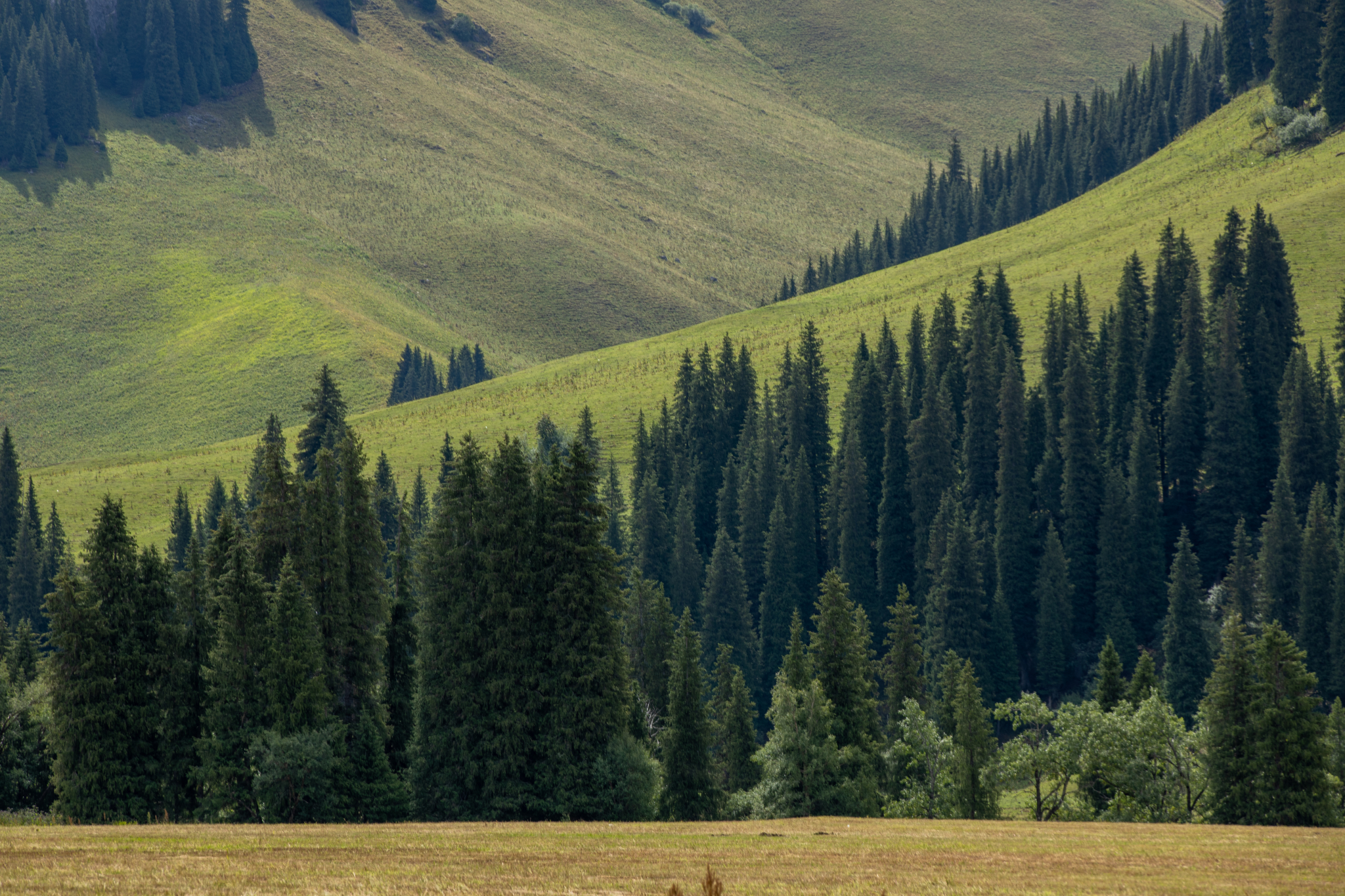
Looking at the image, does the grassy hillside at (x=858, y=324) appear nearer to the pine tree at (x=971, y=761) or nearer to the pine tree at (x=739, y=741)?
the pine tree at (x=739, y=741)

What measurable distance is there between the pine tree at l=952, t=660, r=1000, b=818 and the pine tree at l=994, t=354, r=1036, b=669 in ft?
127

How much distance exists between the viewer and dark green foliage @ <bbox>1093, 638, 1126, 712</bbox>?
252 ft

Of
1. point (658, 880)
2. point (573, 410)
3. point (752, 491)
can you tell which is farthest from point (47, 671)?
point (573, 410)

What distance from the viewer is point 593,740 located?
2547 inches

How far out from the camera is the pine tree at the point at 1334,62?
179 metres

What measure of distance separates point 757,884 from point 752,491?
9778 cm

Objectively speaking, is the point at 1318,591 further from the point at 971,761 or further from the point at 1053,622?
the point at 971,761

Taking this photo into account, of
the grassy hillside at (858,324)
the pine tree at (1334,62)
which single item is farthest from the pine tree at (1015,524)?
the pine tree at (1334,62)

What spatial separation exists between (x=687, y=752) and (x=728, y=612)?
47.3 m

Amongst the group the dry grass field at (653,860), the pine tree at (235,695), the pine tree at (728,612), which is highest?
the pine tree at (728,612)

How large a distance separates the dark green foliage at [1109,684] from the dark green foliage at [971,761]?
8.79 m

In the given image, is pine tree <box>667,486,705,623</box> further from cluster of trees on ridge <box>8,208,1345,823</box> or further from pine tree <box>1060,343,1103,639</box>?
pine tree <box>1060,343,1103,639</box>

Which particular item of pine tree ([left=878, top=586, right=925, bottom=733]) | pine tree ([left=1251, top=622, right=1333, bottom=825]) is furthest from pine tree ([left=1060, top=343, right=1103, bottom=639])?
pine tree ([left=1251, top=622, right=1333, bottom=825])

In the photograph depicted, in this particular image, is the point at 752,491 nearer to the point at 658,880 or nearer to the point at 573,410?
the point at 573,410
